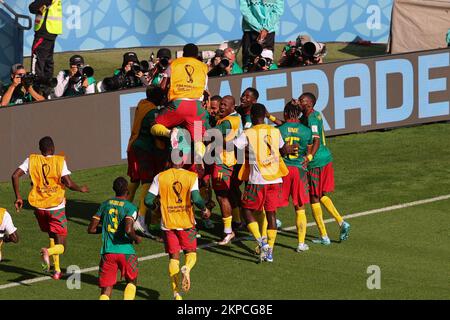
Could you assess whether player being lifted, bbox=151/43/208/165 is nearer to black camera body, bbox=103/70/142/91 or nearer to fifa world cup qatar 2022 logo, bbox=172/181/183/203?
fifa world cup qatar 2022 logo, bbox=172/181/183/203

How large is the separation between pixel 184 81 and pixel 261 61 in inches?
246

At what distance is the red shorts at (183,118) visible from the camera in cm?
1930

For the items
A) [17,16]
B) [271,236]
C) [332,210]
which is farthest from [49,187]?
[17,16]

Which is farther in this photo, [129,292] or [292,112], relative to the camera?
[292,112]

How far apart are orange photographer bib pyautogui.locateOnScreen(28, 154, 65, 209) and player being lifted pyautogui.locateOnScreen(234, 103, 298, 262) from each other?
260 cm

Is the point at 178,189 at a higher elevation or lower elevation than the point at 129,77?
lower

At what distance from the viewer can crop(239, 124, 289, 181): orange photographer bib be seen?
59.7 feet

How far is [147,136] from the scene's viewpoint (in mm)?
19875

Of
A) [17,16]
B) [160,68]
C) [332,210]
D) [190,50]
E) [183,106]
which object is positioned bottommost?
[332,210]

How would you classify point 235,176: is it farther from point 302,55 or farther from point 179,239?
point 302,55

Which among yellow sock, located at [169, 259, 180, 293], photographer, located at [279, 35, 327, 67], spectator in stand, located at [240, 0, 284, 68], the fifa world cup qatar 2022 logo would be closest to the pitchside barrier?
photographer, located at [279, 35, 327, 67]

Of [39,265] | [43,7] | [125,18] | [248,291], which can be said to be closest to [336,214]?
[248,291]

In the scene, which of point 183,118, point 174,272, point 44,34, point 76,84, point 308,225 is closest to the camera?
point 174,272

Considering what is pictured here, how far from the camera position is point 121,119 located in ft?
78.4
